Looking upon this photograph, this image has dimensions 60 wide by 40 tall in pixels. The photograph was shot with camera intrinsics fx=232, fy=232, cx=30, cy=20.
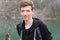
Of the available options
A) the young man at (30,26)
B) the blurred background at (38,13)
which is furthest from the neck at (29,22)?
the blurred background at (38,13)

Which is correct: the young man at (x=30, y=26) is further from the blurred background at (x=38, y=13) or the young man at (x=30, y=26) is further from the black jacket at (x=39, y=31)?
the blurred background at (x=38, y=13)

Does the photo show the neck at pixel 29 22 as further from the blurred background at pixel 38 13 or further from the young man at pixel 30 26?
the blurred background at pixel 38 13

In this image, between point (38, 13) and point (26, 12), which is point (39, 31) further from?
point (38, 13)

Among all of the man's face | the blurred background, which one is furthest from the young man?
the blurred background

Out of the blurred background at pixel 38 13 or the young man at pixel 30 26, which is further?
the blurred background at pixel 38 13

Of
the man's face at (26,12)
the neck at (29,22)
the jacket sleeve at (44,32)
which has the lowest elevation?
the jacket sleeve at (44,32)

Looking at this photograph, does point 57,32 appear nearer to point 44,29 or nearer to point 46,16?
point 46,16

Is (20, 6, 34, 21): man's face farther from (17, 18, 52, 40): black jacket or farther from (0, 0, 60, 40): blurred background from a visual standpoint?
(0, 0, 60, 40): blurred background

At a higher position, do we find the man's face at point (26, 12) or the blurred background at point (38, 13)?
the man's face at point (26, 12)

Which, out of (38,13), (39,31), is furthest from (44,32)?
(38,13)

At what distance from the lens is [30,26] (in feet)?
4.73

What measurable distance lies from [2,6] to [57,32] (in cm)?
277

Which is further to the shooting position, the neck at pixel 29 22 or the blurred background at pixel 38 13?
the blurred background at pixel 38 13

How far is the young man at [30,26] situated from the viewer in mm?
1409
